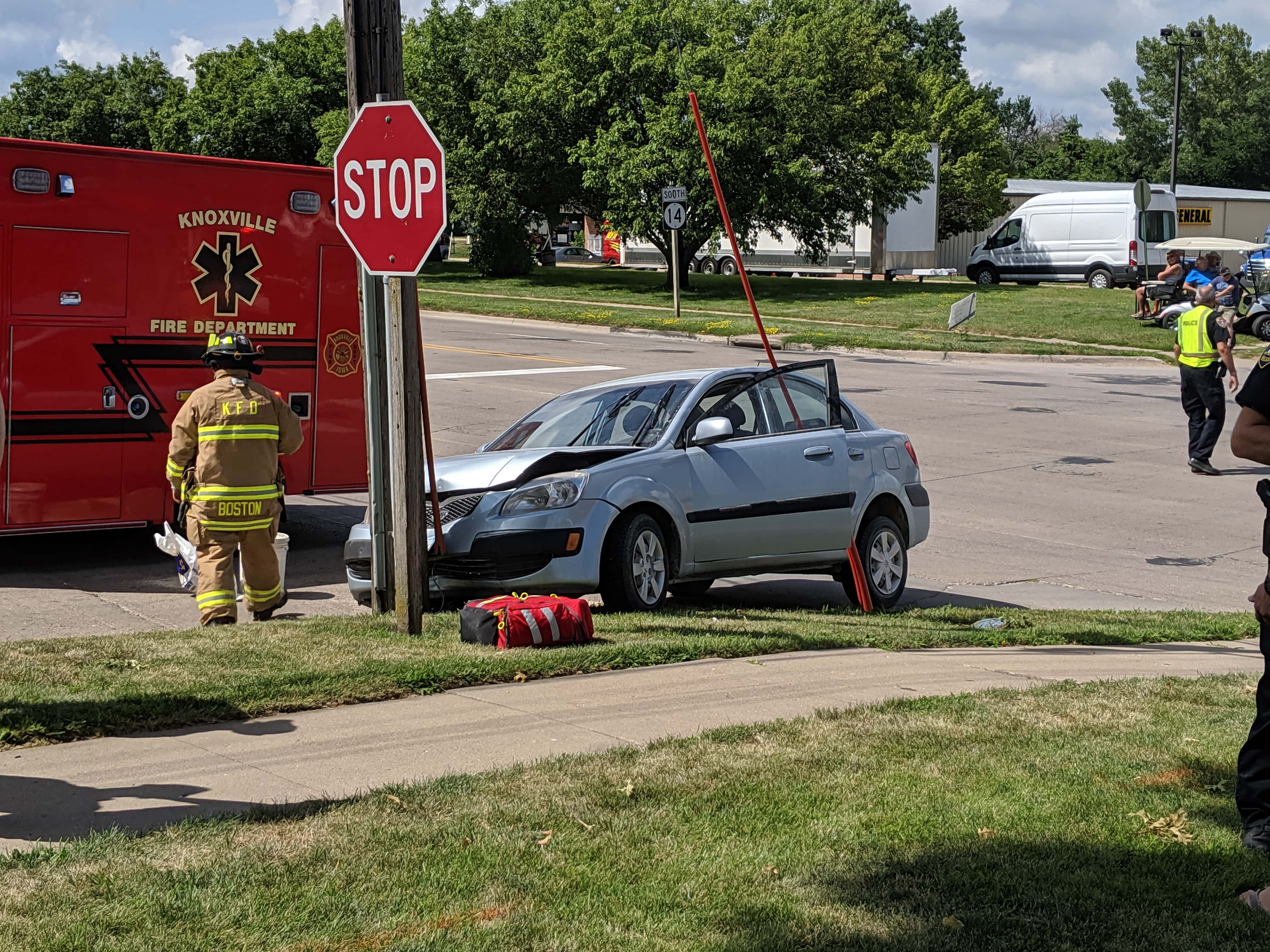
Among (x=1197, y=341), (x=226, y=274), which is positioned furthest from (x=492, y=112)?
(x=226, y=274)

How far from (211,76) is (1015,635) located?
56770 millimetres

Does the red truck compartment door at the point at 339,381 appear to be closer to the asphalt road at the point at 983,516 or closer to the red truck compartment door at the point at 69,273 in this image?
the asphalt road at the point at 983,516

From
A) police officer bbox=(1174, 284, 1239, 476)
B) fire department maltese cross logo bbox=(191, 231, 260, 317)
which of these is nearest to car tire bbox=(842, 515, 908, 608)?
fire department maltese cross logo bbox=(191, 231, 260, 317)

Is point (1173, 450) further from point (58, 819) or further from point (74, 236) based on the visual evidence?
point (58, 819)

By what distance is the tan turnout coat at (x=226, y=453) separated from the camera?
8.55 meters

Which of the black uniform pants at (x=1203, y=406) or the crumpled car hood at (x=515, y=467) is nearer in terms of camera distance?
the crumpled car hood at (x=515, y=467)

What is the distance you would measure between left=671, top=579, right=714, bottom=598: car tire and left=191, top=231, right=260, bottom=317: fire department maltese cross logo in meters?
3.98

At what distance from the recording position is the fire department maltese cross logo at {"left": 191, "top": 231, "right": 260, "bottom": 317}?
1118 cm

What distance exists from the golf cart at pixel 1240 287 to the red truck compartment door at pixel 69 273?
1782 cm

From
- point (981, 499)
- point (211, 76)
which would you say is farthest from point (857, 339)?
point (211, 76)

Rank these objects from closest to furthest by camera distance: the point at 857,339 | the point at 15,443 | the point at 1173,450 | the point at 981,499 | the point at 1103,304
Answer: the point at 15,443
the point at 981,499
the point at 1173,450
the point at 857,339
the point at 1103,304

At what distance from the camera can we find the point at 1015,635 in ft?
29.7

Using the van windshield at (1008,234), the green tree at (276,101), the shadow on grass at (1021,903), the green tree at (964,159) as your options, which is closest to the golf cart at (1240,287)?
the van windshield at (1008,234)

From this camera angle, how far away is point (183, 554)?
978 centimetres
